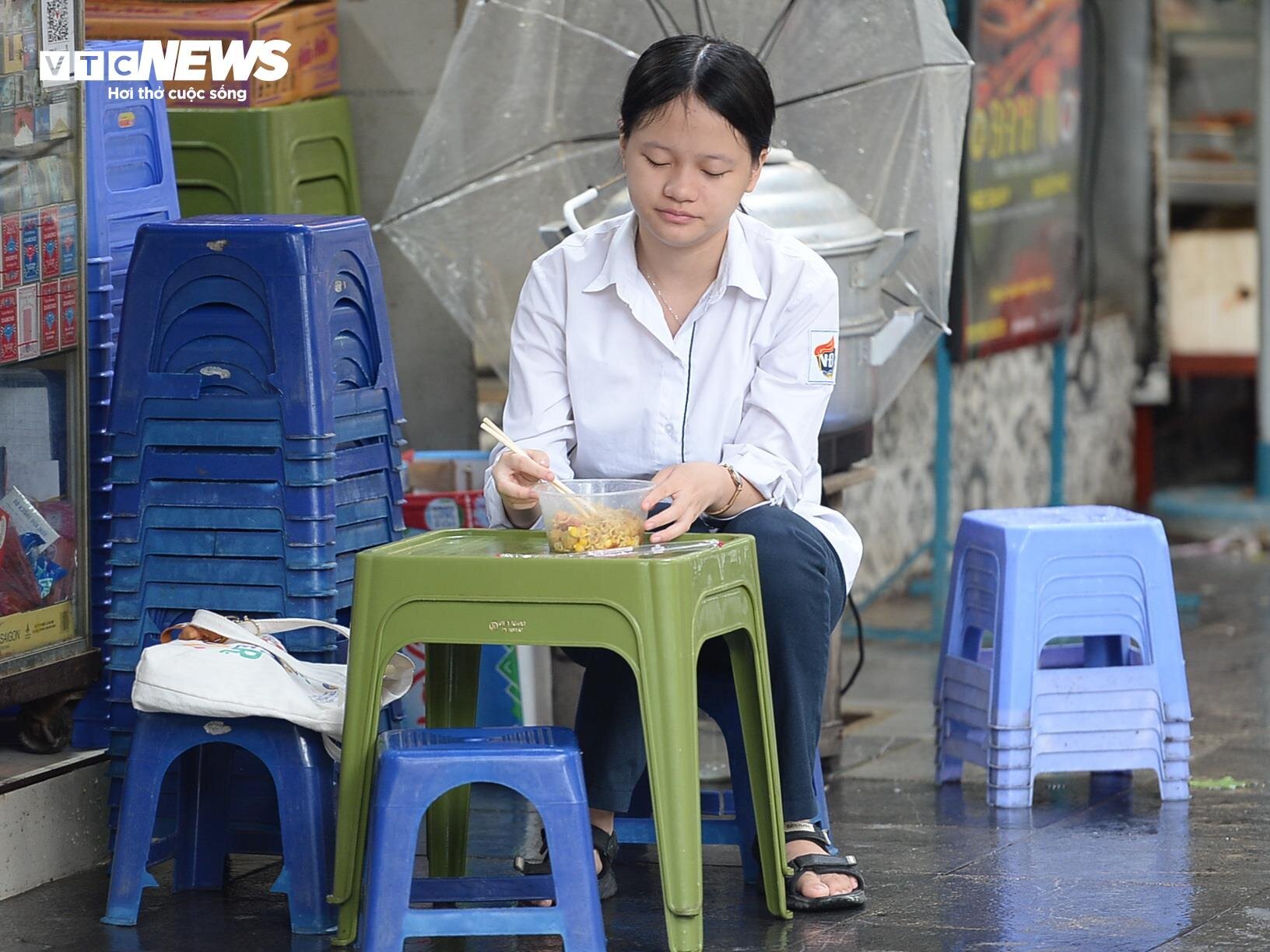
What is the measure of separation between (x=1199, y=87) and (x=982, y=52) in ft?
8.25

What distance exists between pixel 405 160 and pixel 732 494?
2.03 meters

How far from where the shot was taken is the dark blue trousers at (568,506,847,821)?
336 centimetres

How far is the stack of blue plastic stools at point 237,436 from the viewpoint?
3.52 m

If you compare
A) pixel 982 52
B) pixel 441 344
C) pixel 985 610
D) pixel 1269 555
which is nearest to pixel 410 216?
pixel 441 344

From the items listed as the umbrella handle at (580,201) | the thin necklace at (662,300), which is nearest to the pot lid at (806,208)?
the umbrella handle at (580,201)

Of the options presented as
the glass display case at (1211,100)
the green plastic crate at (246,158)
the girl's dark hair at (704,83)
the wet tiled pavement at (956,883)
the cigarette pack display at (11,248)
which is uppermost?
the glass display case at (1211,100)

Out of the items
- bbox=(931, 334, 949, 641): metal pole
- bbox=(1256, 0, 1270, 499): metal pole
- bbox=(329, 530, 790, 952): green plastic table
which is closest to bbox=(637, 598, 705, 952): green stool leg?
bbox=(329, 530, 790, 952): green plastic table

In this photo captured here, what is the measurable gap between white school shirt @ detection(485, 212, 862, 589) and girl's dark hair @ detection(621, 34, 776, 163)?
25 cm

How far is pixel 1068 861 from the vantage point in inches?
147

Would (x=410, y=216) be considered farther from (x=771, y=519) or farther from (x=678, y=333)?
(x=771, y=519)

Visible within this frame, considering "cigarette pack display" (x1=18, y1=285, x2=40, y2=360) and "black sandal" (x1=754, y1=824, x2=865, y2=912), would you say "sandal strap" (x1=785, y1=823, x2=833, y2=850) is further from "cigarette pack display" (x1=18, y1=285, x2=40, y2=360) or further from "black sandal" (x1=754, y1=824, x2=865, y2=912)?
"cigarette pack display" (x1=18, y1=285, x2=40, y2=360)

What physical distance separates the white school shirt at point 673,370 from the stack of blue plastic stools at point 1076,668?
2.34 feet

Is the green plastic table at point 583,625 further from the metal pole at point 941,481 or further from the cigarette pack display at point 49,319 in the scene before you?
the metal pole at point 941,481

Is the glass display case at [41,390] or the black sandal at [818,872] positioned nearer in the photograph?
the black sandal at [818,872]
